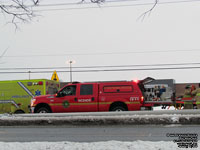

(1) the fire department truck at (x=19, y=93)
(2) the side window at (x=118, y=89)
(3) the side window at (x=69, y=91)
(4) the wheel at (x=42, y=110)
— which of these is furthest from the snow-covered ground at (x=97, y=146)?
(1) the fire department truck at (x=19, y=93)

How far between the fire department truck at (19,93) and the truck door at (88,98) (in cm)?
491

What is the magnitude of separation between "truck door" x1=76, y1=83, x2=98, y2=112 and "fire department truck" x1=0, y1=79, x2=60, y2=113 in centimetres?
491

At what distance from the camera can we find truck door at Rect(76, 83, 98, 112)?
44.7ft

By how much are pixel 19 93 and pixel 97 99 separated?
6.86 metres

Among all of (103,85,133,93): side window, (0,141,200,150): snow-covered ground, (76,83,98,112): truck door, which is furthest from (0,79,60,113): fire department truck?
(0,141,200,150): snow-covered ground

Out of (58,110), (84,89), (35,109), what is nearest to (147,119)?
(84,89)

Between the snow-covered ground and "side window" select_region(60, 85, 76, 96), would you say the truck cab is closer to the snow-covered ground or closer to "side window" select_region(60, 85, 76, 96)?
"side window" select_region(60, 85, 76, 96)

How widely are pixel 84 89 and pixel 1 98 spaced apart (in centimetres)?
726

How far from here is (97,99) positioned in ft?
44.5

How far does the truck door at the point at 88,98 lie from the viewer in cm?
1361

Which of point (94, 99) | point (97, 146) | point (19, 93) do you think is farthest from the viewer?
point (19, 93)

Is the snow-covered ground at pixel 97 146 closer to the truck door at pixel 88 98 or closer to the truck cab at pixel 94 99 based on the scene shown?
the truck cab at pixel 94 99

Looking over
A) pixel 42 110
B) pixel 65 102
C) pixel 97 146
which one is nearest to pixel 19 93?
pixel 42 110

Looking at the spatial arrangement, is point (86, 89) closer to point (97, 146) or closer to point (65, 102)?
point (65, 102)
